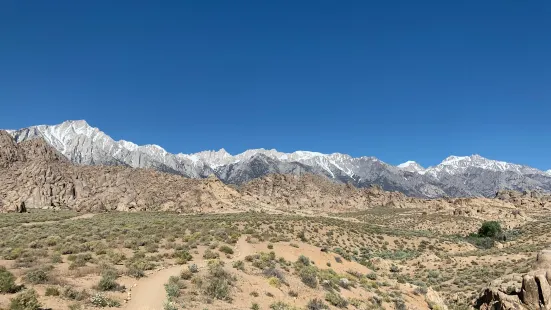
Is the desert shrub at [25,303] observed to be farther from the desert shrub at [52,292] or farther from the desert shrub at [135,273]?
the desert shrub at [135,273]

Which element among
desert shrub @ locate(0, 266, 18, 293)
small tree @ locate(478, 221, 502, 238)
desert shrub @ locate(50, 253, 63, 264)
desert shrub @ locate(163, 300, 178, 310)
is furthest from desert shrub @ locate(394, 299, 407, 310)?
small tree @ locate(478, 221, 502, 238)

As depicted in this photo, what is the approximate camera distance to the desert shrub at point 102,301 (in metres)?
14.5

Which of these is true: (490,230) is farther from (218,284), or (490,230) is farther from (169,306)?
(169,306)

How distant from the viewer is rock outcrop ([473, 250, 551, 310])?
738 inches

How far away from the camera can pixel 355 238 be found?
176 ft

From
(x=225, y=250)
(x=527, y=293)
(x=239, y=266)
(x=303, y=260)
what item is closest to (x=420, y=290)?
(x=527, y=293)

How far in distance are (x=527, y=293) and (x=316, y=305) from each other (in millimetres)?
11676

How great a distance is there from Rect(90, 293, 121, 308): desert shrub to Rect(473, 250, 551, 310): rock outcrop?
20031 mm

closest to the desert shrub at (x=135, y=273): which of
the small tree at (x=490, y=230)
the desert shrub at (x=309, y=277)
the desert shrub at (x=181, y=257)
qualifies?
the desert shrub at (x=181, y=257)

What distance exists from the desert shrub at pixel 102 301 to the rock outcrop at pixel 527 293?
789 inches

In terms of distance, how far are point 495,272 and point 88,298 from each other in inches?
1306

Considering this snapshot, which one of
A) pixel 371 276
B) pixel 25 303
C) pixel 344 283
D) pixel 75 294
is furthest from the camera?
pixel 371 276

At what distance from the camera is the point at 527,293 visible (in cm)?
1923

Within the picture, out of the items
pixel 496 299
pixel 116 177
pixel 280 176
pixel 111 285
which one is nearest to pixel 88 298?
pixel 111 285
